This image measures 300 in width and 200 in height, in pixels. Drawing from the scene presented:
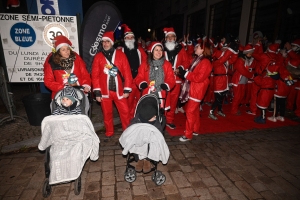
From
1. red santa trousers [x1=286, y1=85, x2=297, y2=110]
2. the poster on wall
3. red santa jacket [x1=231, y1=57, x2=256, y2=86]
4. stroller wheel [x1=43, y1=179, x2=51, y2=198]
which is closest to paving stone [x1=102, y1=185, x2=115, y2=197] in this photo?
stroller wheel [x1=43, y1=179, x2=51, y2=198]

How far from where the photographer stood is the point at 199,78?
414cm

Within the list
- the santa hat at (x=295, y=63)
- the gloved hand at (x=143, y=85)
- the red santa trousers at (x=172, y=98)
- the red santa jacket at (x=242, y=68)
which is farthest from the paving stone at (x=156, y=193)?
the santa hat at (x=295, y=63)

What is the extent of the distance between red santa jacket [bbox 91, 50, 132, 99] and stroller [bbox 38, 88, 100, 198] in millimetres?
1480

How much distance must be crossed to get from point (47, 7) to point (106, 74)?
2593 millimetres

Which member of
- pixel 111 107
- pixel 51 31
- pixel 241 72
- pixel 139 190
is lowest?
pixel 139 190

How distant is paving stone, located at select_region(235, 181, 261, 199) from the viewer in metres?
2.94

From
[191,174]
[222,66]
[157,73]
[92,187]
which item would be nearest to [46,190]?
[92,187]

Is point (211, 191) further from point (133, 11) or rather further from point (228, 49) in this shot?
point (133, 11)

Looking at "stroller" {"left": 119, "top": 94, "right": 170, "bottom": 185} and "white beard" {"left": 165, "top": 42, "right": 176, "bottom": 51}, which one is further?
"white beard" {"left": 165, "top": 42, "right": 176, "bottom": 51}

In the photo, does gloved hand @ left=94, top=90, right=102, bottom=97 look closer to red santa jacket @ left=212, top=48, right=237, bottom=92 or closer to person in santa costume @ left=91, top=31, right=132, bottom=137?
person in santa costume @ left=91, top=31, right=132, bottom=137

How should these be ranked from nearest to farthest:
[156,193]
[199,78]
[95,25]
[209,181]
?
[156,193]
[209,181]
[199,78]
[95,25]

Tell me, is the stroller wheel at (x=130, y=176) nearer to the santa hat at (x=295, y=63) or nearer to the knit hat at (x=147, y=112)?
the knit hat at (x=147, y=112)

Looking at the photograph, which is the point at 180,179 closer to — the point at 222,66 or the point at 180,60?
the point at 180,60

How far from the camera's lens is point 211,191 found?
302 centimetres
